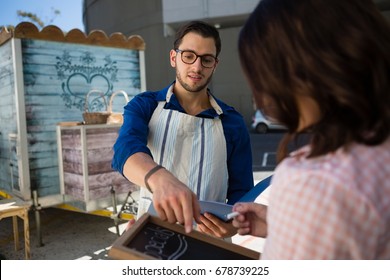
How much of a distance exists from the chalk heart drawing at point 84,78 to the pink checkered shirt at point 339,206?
3.89 metres

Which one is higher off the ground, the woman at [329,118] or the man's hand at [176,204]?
the woman at [329,118]

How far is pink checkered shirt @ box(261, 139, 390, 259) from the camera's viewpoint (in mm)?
574

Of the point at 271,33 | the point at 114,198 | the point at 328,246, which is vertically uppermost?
the point at 271,33

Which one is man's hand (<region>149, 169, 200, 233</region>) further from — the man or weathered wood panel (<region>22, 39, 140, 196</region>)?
weathered wood panel (<region>22, 39, 140, 196</region>)

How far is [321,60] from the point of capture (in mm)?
640

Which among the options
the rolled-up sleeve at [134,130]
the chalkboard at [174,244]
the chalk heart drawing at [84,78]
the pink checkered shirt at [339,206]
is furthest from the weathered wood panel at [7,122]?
the pink checkered shirt at [339,206]

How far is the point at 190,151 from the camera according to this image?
1.78 metres

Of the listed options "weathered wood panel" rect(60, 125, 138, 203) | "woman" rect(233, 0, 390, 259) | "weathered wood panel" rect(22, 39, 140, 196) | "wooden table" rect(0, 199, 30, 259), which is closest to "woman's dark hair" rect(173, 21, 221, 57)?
"woman" rect(233, 0, 390, 259)

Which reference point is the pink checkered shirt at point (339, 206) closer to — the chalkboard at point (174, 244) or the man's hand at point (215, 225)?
the chalkboard at point (174, 244)

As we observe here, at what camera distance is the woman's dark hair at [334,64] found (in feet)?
2.08

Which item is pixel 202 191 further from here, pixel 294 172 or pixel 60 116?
pixel 60 116

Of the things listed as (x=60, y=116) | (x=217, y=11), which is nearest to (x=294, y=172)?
(x=60, y=116)

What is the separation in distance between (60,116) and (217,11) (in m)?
11.9

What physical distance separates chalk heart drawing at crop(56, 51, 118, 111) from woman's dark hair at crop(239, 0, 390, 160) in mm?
3780
